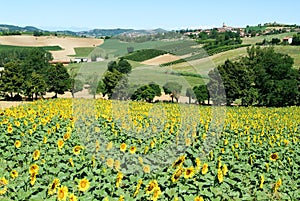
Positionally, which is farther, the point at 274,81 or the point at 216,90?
the point at 274,81

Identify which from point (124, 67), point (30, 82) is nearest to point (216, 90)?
point (124, 67)

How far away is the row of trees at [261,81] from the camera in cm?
4175

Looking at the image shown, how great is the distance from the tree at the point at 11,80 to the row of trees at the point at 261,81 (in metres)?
23.0

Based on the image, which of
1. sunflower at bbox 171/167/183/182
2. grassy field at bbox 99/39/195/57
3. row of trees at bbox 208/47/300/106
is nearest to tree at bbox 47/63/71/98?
row of trees at bbox 208/47/300/106

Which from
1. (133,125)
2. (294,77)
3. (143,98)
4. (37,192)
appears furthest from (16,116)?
(294,77)

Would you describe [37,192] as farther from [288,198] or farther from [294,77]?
[294,77]

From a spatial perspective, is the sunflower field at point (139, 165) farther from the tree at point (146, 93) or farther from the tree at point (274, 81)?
the tree at point (274, 81)

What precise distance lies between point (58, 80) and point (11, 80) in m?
5.37

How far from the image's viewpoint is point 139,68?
19312mm

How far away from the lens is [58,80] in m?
48.7

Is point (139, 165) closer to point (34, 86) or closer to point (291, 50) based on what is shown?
point (34, 86)

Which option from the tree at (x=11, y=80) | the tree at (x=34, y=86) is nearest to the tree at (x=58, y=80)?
the tree at (x=34, y=86)

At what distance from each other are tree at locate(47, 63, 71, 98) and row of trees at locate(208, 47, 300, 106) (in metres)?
18.3

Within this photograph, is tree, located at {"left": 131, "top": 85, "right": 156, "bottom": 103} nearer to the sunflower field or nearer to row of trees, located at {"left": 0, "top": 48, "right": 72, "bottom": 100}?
row of trees, located at {"left": 0, "top": 48, "right": 72, "bottom": 100}
